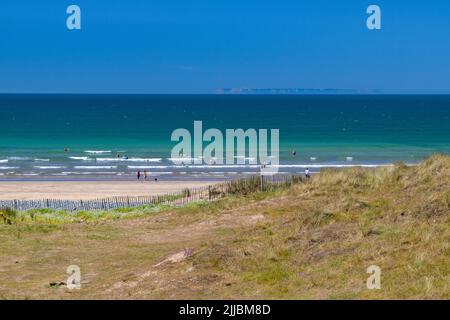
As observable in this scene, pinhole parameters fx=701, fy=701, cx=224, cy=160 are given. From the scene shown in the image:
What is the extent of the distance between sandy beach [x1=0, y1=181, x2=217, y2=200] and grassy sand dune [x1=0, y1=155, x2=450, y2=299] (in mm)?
17357

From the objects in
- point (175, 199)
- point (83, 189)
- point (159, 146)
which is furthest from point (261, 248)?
point (159, 146)

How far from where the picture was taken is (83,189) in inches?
2056

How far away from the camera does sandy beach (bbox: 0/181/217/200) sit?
48.1m

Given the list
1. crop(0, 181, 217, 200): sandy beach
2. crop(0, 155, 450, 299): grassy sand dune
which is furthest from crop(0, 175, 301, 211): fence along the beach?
crop(0, 181, 217, 200): sandy beach

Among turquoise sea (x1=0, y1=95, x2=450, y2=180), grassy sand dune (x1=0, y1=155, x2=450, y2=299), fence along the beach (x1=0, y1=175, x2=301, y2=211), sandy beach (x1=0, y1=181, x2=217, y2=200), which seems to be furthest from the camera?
turquoise sea (x1=0, y1=95, x2=450, y2=180)

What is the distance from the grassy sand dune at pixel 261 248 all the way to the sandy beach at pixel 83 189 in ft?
56.9

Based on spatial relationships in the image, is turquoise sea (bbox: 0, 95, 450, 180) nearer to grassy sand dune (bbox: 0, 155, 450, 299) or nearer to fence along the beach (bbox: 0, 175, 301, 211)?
fence along the beach (bbox: 0, 175, 301, 211)

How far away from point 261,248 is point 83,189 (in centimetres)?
3435

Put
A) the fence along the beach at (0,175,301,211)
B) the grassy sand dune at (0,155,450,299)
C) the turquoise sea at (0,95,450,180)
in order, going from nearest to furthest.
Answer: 1. the grassy sand dune at (0,155,450,299)
2. the fence along the beach at (0,175,301,211)
3. the turquoise sea at (0,95,450,180)

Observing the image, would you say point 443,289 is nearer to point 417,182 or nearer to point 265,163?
point 417,182

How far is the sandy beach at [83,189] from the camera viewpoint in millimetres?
48062

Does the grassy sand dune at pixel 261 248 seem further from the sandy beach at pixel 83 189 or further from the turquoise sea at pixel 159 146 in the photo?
the turquoise sea at pixel 159 146

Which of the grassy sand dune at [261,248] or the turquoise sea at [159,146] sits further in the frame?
the turquoise sea at [159,146]

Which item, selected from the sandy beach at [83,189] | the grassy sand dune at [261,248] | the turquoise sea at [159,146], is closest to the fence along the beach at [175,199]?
the grassy sand dune at [261,248]
